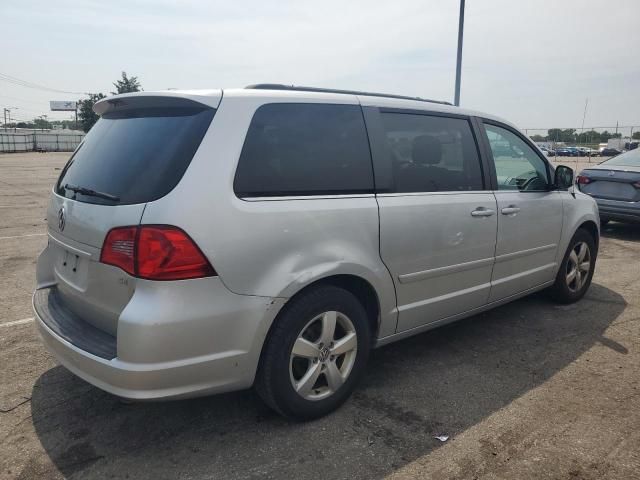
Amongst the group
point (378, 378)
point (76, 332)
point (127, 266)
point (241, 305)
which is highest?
point (127, 266)

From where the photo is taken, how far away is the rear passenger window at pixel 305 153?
8.67ft

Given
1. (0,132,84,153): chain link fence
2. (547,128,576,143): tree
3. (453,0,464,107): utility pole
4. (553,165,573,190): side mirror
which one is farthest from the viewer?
(0,132,84,153): chain link fence

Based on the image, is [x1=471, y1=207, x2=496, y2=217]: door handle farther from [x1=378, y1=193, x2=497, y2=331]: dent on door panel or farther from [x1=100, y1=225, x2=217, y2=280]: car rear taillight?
[x1=100, y1=225, x2=217, y2=280]: car rear taillight

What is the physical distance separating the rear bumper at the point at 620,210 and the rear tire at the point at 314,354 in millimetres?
6640

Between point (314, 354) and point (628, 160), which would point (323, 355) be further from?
point (628, 160)

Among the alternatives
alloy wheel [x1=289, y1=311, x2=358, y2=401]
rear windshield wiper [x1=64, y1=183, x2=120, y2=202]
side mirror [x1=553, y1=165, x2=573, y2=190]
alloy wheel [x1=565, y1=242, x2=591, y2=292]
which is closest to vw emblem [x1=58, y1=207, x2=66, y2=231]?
rear windshield wiper [x1=64, y1=183, x2=120, y2=202]

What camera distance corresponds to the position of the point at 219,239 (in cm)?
242

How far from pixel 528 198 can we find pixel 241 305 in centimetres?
273

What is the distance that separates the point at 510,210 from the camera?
3955mm

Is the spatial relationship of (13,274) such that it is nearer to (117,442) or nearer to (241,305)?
(117,442)

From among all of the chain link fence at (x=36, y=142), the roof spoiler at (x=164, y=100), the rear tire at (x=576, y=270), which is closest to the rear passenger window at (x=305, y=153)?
the roof spoiler at (x=164, y=100)

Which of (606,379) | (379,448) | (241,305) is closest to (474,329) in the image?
(606,379)

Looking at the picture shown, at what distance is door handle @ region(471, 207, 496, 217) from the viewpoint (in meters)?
3.64

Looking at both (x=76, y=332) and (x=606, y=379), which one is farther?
(x=606, y=379)
